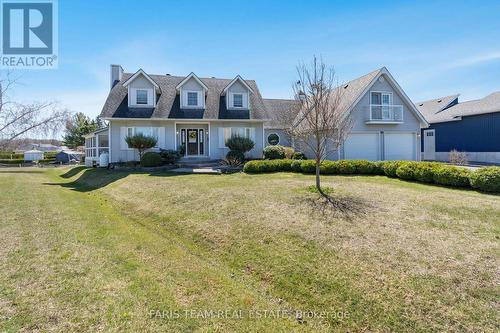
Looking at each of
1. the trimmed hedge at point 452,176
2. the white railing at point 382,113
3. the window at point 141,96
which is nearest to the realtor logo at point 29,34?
the window at point 141,96

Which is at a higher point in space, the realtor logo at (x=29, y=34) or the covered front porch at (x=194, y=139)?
the realtor logo at (x=29, y=34)

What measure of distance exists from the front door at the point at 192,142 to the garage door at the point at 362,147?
11.5 meters

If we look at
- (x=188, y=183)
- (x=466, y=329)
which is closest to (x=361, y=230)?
(x=466, y=329)

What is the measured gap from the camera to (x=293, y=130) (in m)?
12.6

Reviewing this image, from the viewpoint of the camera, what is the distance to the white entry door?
98.3 feet

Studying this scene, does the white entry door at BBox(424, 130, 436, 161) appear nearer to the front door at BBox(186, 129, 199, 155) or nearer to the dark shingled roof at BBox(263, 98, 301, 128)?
the dark shingled roof at BBox(263, 98, 301, 128)

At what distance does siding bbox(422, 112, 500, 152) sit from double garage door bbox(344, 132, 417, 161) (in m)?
6.13

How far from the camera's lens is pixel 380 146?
23234 mm

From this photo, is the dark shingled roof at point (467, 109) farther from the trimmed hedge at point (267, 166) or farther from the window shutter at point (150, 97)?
the window shutter at point (150, 97)

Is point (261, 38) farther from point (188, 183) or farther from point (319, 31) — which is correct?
point (188, 183)

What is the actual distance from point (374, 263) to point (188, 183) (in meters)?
9.40

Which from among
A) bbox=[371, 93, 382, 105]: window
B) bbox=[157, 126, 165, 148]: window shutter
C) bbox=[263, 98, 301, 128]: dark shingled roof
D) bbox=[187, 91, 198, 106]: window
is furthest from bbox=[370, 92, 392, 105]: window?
bbox=[157, 126, 165, 148]: window shutter

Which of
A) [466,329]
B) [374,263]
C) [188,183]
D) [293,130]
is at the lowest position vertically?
[466,329]

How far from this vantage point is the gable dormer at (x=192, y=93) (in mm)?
22781
